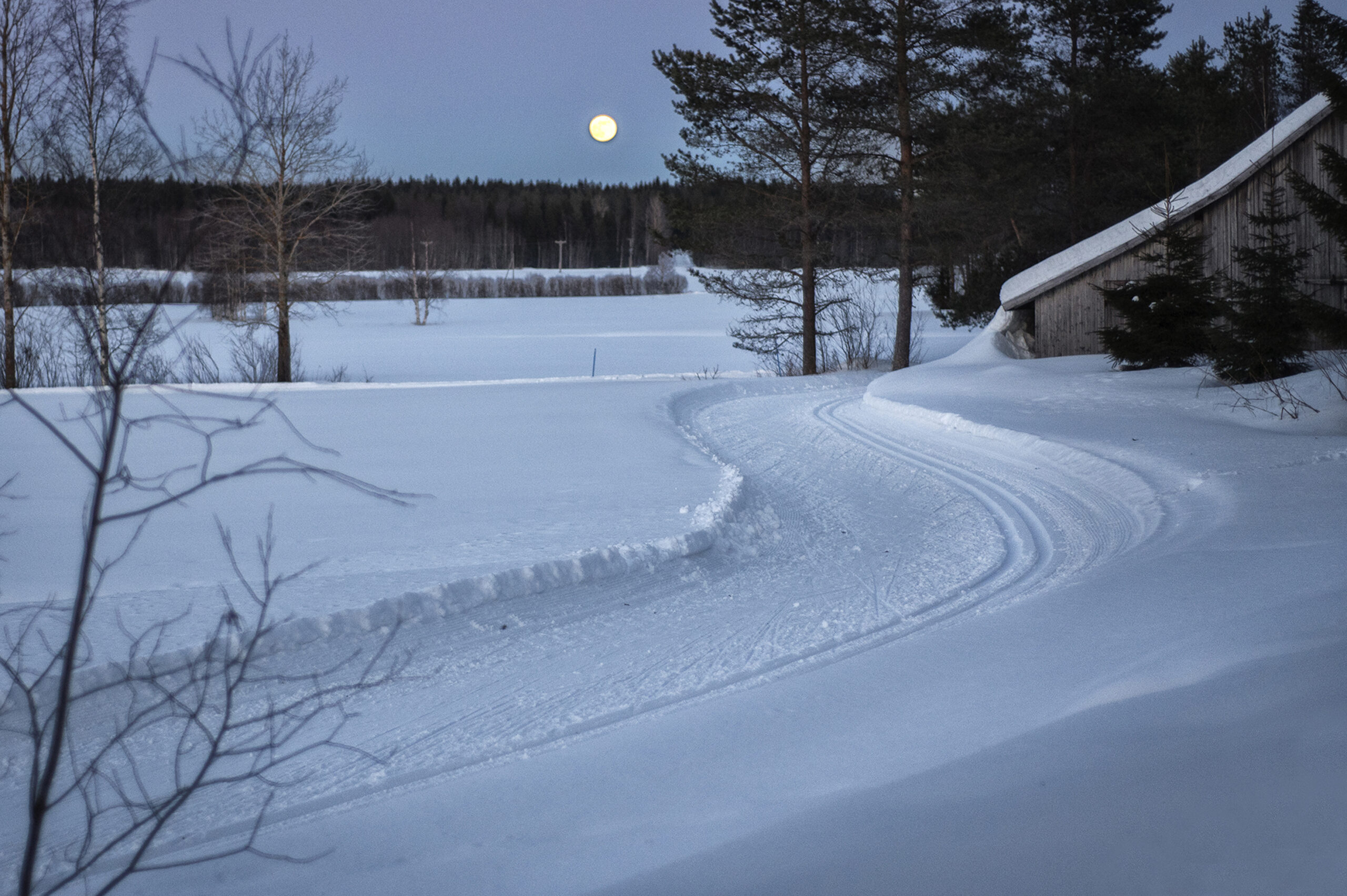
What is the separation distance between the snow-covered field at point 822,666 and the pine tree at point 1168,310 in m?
6.09

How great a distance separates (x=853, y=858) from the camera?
291 centimetres

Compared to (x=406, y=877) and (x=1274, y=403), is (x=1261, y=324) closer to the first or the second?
(x=1274, y=403)

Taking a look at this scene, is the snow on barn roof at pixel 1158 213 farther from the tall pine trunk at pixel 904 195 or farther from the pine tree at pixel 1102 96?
the pine tree at pixel 1102 96

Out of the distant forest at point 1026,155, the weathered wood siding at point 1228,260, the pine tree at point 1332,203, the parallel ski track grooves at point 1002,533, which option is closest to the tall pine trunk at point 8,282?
the distant forest at point 1026,155

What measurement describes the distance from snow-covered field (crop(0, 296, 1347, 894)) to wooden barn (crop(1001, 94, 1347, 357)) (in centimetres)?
795

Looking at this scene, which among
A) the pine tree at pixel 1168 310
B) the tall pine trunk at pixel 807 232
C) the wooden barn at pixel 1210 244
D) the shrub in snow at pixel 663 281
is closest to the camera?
the pine tree at pixel 1168 310

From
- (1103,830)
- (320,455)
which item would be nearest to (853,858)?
(1103,830)

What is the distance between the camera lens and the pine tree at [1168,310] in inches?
642

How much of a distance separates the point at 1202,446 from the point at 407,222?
266 feet

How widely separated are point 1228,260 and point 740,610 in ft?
54.3

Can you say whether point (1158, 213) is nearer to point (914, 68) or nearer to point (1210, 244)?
point (1210, 244)

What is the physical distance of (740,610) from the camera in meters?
5.71

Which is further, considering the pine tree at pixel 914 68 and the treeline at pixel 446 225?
the pine tree at pixel 914 68

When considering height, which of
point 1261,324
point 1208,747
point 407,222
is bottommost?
point 1208,747
